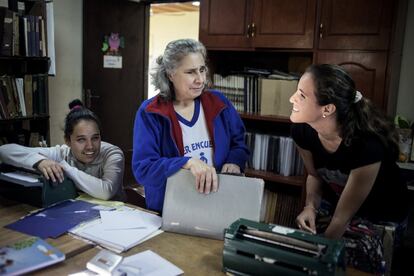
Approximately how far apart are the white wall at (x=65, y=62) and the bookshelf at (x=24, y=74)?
18.9 inches

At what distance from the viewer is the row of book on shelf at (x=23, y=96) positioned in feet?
9.75

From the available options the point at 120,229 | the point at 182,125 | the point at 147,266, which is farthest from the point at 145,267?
the point at 182,125

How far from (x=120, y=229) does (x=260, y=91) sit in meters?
1.81

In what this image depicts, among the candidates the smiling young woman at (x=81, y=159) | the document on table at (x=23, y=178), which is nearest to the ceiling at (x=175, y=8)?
the smiling young woman at (x=81, y=159)

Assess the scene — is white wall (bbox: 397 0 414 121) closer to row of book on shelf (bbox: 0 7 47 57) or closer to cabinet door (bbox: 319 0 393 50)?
cabinet door (bbox: 319 0 393 50)

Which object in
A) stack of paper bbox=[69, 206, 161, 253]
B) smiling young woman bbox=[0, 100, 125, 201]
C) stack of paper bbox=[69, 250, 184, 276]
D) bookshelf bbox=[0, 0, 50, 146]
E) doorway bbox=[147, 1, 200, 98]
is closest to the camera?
stack of paper bbox=[69, 250, 184, 276]

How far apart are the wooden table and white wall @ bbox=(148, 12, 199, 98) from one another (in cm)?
602

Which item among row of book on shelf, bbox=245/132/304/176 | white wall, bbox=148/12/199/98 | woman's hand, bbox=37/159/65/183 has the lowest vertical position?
row of book on shelf, bbox=245/132/304/176

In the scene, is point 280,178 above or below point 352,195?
below

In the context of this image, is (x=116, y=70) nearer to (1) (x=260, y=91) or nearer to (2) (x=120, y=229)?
(1) (x=260, y=91)

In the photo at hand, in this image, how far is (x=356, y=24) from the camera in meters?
2.36

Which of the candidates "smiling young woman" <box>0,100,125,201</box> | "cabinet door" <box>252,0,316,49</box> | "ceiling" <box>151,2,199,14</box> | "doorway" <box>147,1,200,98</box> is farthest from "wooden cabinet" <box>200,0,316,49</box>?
"doorway" <box>147,1,200,98</box>

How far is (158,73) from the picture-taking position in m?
1.63

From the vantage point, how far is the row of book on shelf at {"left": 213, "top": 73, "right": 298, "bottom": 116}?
275 cm
